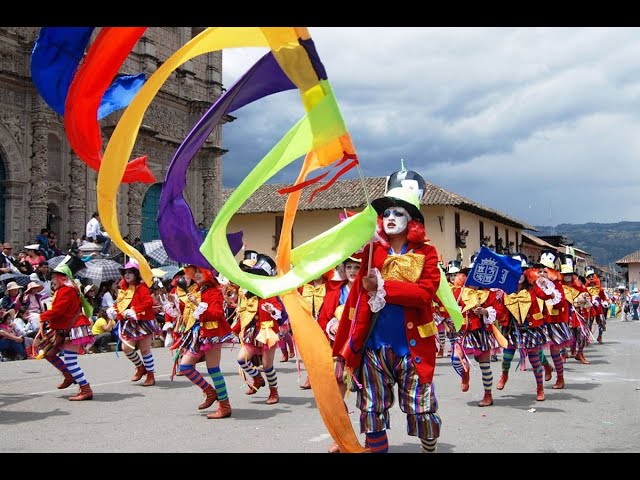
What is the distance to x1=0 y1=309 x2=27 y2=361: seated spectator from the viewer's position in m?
14.4

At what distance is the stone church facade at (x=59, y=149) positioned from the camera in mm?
24453

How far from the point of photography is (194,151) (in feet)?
16.6

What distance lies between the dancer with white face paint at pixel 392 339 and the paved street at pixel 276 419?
153 cm

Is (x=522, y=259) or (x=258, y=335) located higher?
(x=522, y=259)

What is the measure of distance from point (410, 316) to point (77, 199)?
2390 centimetres

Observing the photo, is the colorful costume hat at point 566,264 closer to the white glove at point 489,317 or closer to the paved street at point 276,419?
the paved street at point 276,419

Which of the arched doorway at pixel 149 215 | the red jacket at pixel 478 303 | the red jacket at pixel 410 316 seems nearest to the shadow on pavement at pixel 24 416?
the red jacket at pixel 410 316

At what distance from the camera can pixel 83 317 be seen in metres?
9.91

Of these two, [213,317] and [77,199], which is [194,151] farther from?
[77,199]

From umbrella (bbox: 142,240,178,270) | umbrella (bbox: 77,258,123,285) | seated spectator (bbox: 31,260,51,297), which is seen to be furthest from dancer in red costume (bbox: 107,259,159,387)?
umbrella (bbox: 142,240,178,270)

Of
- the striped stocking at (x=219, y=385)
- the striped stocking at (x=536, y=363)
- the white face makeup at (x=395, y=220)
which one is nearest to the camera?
the white face makeup at (x=395, y=220)

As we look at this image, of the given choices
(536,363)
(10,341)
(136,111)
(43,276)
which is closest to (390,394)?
(136,111)

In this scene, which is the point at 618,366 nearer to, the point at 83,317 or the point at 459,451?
the point at 459,451
